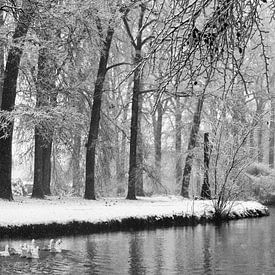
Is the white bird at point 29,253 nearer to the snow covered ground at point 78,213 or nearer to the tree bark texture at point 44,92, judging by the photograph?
the snow covered ground at point 78,213

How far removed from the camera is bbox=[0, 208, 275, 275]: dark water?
33.2 feet

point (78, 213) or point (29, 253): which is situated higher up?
point (78, 213)

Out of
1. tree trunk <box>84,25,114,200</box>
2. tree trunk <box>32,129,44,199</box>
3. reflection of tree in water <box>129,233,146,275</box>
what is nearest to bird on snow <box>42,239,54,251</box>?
reflection of tree in water <box>129,233,146,275</box>

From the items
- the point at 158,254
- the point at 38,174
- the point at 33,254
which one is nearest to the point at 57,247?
the point at 33,254

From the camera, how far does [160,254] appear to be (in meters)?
12.0

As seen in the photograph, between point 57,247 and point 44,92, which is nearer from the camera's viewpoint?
point 57,247

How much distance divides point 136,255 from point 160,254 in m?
0.56

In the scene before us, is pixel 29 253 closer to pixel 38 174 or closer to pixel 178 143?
pixel 38 174

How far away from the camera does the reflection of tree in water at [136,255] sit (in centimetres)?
1013

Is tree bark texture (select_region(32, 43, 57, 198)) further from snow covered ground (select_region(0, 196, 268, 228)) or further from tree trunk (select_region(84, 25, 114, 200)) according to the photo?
snow covered ground (select_region(0, 196, 268, 228))

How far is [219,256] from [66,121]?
348 inches

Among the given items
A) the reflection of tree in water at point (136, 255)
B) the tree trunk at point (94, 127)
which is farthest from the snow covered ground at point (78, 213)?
the tree trunk at point (94, 127)

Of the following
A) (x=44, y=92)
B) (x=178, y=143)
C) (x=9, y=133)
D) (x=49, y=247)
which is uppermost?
(x=44, y=92)

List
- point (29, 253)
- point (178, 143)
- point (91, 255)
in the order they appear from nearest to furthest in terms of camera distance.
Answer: point (29, 253), point (91, 255), point (178, 143)
